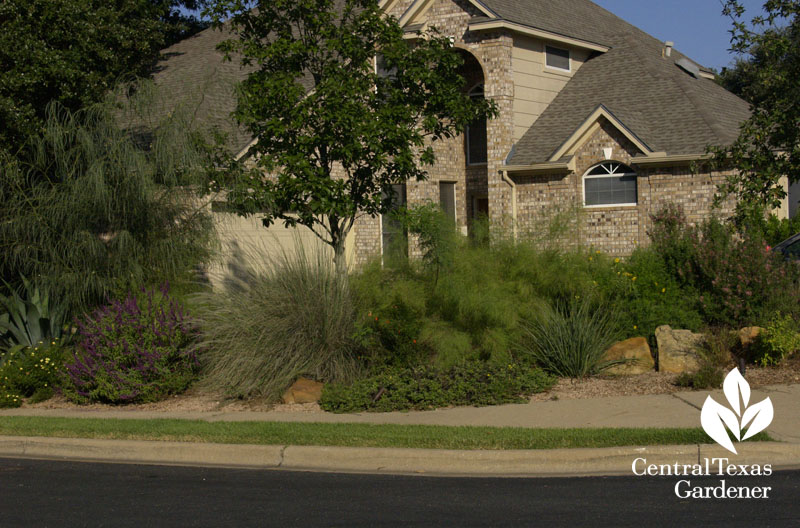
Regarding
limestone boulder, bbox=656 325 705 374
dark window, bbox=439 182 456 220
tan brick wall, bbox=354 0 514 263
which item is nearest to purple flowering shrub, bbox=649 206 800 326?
limestone boulder, bbox=656 325 705 374

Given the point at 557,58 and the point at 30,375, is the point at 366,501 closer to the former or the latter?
the point at 30,375

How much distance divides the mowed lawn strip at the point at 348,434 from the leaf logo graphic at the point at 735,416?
0.14 m

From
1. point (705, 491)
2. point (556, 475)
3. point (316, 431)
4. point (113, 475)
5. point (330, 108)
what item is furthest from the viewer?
point (330, 108)

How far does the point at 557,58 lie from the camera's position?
25031mm

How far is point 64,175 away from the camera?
13.9 meters

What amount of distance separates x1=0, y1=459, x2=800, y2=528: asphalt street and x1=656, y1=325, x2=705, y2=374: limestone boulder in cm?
454

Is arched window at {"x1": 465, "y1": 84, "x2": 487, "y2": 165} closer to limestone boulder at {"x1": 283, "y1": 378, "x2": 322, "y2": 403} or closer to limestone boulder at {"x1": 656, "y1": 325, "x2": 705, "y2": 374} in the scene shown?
limestone boulder at {"x1": 656, "y1": 325, "x2": 705, "y2": 374}

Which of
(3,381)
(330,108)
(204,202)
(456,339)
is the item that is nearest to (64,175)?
(204,202)

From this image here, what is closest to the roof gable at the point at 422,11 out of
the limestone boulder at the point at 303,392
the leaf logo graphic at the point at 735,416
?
the limestone boulder at the point at 303,392

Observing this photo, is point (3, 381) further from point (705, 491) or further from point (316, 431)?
Answer: point (705, 491)

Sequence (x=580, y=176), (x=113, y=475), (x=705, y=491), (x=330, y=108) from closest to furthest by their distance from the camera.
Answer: (x=705, y=491) < (x=113, y=475) < (x=330, y=108) < (x=580, y=176)

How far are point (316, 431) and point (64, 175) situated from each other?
7.33 metres

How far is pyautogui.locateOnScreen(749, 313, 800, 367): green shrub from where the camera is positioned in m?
11.4

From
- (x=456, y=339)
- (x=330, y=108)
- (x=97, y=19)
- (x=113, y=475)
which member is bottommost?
(x=113, y=475)
